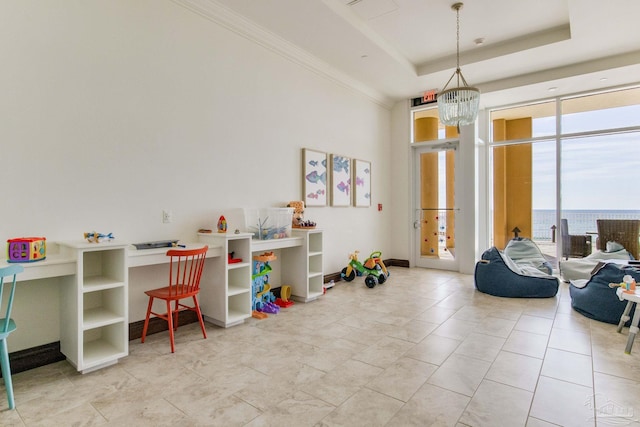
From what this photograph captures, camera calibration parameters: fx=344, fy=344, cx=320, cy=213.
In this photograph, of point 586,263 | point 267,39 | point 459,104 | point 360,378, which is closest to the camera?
point 360,378

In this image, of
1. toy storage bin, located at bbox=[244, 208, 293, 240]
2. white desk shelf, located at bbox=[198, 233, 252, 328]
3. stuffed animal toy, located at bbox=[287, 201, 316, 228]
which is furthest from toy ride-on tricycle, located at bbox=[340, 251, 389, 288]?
white desk shelf, located at bbox=[198, 233, 252, 328]

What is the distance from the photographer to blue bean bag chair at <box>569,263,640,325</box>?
3.53 m

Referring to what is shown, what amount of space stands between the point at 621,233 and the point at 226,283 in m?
6.16

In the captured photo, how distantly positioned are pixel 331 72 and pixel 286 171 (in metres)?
1.88

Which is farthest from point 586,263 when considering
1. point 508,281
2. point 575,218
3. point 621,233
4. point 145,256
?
point 145,256

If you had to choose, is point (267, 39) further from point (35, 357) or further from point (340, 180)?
point (35, 357)

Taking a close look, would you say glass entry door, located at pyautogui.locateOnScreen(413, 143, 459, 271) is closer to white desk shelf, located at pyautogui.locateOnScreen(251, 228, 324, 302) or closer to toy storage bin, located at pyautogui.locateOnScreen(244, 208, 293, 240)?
white desk shelf, located at pyautogui.locateOnScreen(251, 228, 324, 302)

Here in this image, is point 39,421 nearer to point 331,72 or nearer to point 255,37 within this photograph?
point 255,37

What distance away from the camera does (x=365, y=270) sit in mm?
5551

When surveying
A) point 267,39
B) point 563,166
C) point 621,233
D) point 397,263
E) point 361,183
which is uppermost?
point 267,39

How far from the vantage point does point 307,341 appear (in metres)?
3.12

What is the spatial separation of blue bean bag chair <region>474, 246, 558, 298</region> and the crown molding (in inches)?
138

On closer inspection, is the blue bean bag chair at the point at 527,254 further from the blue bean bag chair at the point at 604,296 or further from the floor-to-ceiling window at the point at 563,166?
the blue bean bag chair at the point at 604,296

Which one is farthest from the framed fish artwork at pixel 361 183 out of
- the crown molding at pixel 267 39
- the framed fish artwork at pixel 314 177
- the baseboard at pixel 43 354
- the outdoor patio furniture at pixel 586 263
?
the baseboard at pixel 43 354
